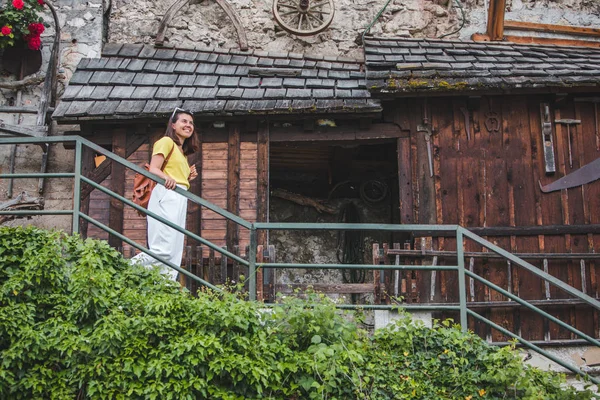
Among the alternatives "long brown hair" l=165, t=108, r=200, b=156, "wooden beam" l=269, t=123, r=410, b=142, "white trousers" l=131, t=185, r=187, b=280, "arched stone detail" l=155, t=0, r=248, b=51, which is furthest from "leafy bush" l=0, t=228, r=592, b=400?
"arched stone detail" l=155, t=0, r=248, b=51

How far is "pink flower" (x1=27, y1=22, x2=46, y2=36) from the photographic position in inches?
400

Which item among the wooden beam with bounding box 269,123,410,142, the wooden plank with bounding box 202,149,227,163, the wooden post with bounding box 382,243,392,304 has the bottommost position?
the wooden post with bounding box 382,243,392,304

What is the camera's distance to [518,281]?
8875 millimetres

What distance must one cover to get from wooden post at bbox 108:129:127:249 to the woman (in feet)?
7.75

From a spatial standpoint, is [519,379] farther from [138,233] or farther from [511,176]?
[138,233]

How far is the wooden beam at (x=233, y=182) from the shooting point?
30.0 feet

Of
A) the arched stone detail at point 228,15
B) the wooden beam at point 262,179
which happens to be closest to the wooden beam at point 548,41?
the arched stone detail at point 228,15

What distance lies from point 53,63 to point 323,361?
6.62 meters

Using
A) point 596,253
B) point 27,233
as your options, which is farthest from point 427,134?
point 27,233

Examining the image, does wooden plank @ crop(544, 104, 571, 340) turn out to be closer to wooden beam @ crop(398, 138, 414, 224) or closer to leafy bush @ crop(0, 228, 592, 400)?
wooden beam @ crop(398, 138, 414, 224)

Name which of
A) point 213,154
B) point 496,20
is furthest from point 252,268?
point 496,20

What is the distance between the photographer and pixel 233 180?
9.33m

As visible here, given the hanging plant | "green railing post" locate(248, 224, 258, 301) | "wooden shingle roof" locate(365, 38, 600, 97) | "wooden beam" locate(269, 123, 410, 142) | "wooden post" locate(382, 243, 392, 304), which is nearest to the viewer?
"green railing post" locate(248, 224, 258, 301)

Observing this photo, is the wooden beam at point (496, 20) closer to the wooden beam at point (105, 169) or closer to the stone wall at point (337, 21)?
the stone wall at point (337, 21)
